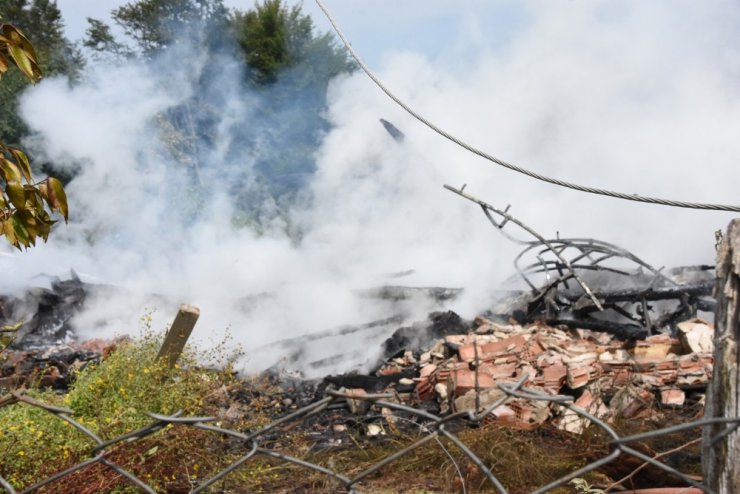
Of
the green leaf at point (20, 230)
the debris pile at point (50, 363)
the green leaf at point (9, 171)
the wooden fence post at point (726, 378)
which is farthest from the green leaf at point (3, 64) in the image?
the debris pile at point (50, 363)

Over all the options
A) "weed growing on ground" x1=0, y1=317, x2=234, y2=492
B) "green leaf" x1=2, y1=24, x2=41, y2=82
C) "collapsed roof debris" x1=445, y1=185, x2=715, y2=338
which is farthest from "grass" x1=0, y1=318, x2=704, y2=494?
"collapsed roof debris" x1=445, y1=185, x2=715, y2=338

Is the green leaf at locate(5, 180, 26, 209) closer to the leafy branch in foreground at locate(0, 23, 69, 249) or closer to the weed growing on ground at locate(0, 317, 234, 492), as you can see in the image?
the leafy branch in foreground at locate(0, 23, 69, 249)

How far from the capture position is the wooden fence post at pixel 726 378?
4.97 feet

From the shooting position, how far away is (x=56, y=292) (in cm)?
946

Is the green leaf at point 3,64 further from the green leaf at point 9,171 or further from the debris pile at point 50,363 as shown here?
the debris pile at point 50,363

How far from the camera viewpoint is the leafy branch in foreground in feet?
6.90

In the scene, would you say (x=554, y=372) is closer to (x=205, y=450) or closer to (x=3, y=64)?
(x=205, y=450)

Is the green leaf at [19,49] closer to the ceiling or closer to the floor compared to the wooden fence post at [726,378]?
closer to the ceiling

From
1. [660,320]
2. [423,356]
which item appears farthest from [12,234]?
[660,320]

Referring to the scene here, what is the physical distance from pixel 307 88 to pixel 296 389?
16.2 meters

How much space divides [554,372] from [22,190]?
4.73m

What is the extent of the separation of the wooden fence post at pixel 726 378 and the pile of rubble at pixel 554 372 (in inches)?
113

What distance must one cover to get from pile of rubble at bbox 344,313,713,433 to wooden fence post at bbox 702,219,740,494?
2.88 metres

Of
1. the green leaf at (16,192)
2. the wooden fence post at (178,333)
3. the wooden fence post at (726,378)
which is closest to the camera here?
the wooden fence post at (726,378)
